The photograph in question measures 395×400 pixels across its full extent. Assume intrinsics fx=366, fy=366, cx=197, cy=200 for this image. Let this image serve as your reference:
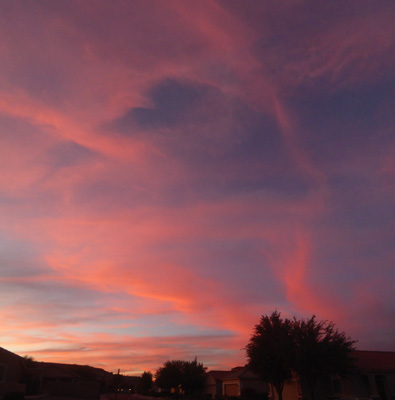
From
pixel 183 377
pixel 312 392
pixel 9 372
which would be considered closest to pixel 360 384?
pixel 312 392

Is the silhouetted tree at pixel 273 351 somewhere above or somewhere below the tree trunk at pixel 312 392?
above

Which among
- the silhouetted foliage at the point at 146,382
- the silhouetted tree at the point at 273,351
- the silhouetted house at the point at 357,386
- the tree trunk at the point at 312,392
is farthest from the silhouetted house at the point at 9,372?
the silhouetted foliage at the point at 146,382

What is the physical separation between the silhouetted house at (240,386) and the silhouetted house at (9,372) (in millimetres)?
34282

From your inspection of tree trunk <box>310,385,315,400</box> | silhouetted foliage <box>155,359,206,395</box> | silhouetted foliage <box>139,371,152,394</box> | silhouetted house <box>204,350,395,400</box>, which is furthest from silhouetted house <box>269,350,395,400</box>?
silhouetted foliage <box>139,371,152,394</box>

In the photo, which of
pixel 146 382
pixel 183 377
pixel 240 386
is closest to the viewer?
pixel 240 386

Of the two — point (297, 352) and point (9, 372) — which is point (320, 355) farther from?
point (9, 372)

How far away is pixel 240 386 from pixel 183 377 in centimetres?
2191

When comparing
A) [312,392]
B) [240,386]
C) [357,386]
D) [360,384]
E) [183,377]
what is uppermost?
[183,377]

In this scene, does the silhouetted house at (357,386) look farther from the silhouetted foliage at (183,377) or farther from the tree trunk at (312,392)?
the silhouetted foliage at (183,377)

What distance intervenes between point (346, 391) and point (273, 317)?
474 inches

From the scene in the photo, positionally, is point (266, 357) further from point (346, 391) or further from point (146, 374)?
point (146, 374)

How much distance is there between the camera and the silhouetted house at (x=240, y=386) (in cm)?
6028

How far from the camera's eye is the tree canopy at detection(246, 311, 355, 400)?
139 feet

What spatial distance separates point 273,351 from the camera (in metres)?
45.1
